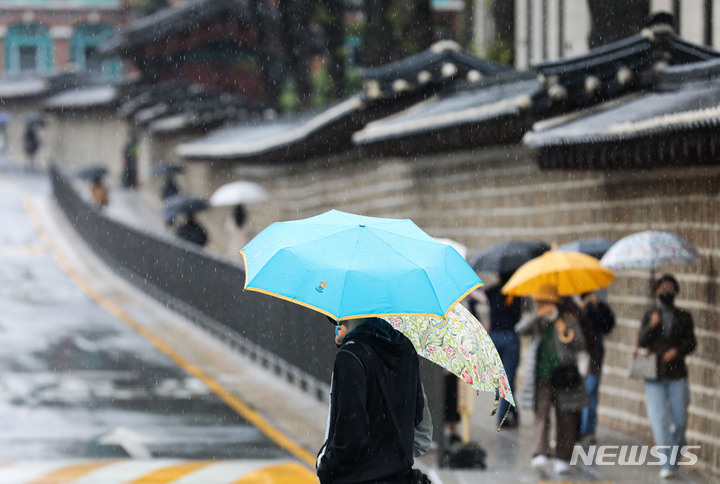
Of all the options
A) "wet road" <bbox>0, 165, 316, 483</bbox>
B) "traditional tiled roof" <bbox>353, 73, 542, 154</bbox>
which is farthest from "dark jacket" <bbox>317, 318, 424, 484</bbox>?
"traditional tiled roof" <bbox>353, 73, 542, 154</bbox>

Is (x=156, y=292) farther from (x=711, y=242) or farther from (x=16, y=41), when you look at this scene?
(x=16, y=41)

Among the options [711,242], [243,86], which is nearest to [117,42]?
[243,86]

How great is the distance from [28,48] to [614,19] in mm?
53254

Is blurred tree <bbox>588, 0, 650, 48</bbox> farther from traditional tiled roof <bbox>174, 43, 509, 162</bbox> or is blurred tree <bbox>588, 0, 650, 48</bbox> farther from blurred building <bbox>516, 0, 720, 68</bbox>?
traditional tiled roof <bbox>174, 43, 509, 162</bbox>

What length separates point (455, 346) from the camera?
5266mm

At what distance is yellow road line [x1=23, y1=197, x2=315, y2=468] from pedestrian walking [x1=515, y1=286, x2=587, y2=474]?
1.99m

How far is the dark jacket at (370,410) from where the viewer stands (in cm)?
464

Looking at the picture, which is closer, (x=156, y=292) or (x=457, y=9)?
(x=156, y=292)

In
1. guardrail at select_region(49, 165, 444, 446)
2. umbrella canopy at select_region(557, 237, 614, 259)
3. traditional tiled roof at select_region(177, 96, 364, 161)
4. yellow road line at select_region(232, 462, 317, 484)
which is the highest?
traditional tiled roof at select_region(177, 96, 364, 161)

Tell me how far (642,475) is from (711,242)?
2234mm

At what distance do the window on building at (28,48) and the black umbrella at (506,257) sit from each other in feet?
185

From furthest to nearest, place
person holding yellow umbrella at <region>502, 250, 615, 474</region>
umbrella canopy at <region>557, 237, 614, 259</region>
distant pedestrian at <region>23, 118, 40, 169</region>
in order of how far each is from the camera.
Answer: distant pedestrian at <region>23, 118, 40, 169</region>
umbrella canopy at <region>557, 237, 614, 259</region>
person holding yellow umbrella at <region>502, 250, 615, 474</region>

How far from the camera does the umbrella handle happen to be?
34.5 feet

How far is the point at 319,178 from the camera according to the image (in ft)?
80.4
